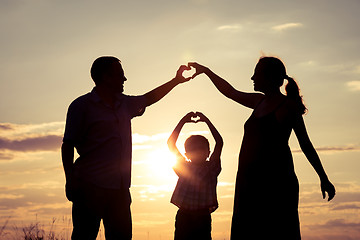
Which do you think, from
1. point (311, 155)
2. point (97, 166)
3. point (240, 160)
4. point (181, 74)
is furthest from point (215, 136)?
point (97, 166)

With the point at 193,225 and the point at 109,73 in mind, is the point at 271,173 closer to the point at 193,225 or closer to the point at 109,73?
the point at 193,225

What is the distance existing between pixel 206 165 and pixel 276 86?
180cm

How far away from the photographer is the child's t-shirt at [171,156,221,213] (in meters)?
9.27

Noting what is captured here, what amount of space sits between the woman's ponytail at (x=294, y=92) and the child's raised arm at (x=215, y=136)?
1.52 metres

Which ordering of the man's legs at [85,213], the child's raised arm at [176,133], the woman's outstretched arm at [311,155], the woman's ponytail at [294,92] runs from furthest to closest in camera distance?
the child's raised arm at [176,133], the woman's ponytail at [294,92], the woman's outstretched arm at [311,155], the man's legs at [85,213]

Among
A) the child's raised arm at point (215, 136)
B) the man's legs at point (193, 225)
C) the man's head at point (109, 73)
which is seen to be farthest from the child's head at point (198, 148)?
the man's head at point (109, 73)

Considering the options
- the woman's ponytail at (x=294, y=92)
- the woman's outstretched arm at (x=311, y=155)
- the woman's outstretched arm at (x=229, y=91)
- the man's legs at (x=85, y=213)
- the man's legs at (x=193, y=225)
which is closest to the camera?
the man's legs at (x=85, y=213)

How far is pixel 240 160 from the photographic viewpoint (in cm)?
812

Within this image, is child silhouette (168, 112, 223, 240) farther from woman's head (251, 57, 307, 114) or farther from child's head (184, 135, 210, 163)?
woman's head (251, 57, 307, 114)

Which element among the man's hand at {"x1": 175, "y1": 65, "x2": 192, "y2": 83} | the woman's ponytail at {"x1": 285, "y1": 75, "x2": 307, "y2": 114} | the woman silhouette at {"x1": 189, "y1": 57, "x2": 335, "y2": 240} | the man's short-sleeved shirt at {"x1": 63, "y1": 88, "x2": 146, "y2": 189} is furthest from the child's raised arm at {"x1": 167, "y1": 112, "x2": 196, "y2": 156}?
the woman's ponytail at {"x1": 285, "y1": 75, "x2": 307, "y2": 114}

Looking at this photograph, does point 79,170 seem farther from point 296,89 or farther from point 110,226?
point 296,89

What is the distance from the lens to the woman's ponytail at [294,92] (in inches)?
320

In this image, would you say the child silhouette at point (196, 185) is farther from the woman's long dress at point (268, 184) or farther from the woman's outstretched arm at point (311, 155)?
the woman's outstretched arm at point (311, 155)

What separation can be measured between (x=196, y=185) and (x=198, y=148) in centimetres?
55
